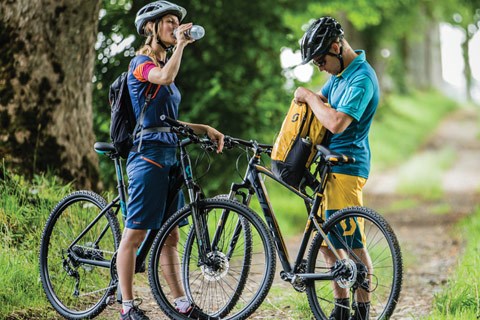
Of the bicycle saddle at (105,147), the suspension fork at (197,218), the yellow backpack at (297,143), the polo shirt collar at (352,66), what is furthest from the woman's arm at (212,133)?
the polo shirt collar at (352,66)

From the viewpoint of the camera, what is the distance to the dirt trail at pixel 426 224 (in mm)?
6563

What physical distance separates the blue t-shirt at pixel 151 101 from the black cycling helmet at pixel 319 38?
870mm

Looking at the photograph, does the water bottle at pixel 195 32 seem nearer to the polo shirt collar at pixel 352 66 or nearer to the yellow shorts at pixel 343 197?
the polo shirt collar at pixel 352 66

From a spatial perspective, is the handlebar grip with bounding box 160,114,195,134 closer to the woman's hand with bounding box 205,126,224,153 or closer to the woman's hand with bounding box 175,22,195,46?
the woman's hand with bounding box 205,126,224,153

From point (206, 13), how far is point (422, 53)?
107ft

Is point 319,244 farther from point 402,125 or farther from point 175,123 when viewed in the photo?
point 402,125

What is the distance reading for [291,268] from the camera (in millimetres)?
4961

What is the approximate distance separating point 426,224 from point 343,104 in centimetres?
857

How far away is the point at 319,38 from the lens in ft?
15.6

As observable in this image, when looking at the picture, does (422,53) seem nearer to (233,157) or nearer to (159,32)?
(233,157)

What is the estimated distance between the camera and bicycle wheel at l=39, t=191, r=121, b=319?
215 inches

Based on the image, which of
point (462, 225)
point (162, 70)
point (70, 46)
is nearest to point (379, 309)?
point (162, 70)

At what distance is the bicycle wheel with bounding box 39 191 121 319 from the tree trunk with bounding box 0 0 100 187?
1.15 m

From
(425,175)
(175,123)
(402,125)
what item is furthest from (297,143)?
(402,125)
